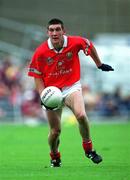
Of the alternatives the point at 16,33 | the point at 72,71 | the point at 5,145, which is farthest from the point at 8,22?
the point at 72,71

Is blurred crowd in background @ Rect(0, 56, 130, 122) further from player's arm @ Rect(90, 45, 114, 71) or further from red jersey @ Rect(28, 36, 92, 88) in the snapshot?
red jersey @ Rect(28, 36, 92, 88)

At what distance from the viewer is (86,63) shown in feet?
109

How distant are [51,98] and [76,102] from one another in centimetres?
43

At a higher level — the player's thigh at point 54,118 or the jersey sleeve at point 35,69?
the jersey sleeve at point 35,69

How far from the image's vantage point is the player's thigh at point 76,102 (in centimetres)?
1267

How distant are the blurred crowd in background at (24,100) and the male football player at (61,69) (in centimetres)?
1577

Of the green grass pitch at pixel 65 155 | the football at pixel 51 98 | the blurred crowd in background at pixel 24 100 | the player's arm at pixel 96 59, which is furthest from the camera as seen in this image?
the blurred crowd in background at pixel 24 100

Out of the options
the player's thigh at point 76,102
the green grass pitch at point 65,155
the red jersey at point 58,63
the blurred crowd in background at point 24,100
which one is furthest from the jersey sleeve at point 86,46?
the blurred crowd in background at point 24,100

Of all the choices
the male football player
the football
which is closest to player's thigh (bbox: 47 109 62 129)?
the male football player

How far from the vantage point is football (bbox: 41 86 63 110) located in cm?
1262

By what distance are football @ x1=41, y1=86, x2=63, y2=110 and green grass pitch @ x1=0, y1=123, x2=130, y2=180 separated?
3.28 ft

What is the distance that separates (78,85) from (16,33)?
2283 centimetres

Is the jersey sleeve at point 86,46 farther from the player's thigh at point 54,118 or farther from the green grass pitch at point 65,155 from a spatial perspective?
the green grass pitch at point 65,155

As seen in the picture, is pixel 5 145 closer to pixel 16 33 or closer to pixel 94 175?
pixel 94 175
